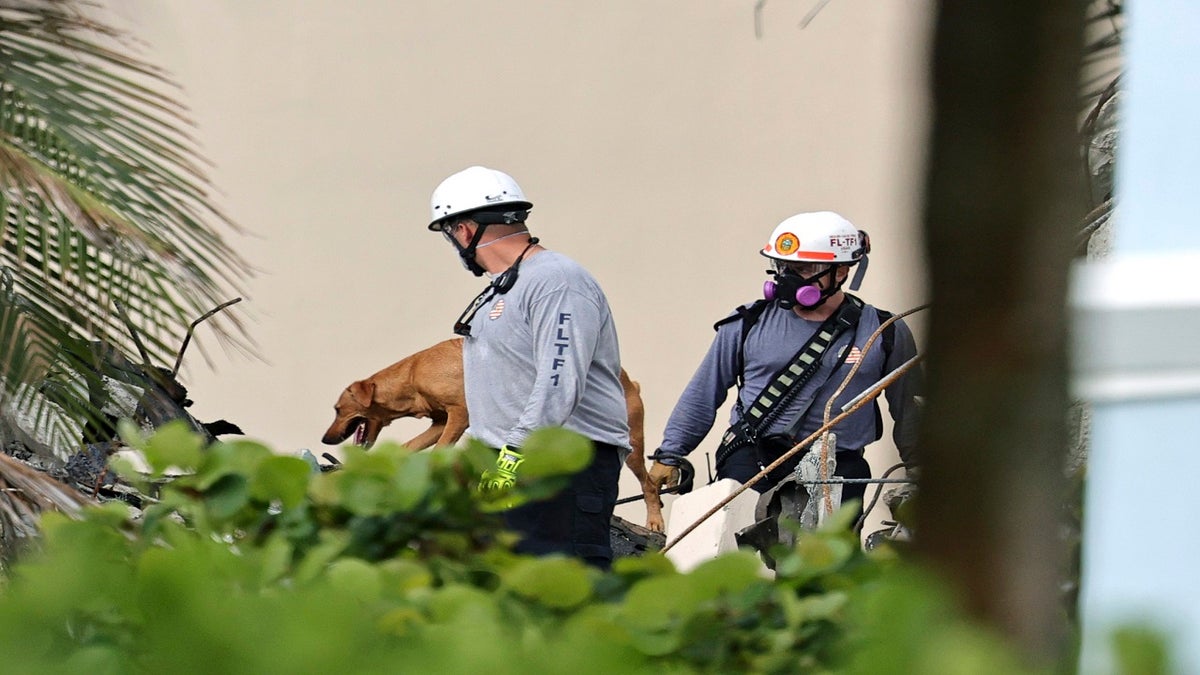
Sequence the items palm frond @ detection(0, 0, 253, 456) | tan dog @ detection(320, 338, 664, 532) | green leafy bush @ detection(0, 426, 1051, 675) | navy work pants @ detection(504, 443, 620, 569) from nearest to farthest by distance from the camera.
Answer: green leafy bush @ detection(0, 426, 1051, 675) < palm frond @ detection(0, 0, 253, 456) < navy work pants @ detection(504, 443, 620, 569) < tan dog @ detection(320, 338, 664, 532)

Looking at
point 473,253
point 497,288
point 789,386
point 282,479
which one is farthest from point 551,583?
point 789,386

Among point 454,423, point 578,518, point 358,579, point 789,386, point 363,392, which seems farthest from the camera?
point 363,392

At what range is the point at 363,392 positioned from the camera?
28.0ft

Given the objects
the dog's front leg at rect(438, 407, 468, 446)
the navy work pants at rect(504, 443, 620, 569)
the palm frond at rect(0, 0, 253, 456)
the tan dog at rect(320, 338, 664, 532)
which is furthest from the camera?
the dog's front leg at rect(438, 407, 468, 446)

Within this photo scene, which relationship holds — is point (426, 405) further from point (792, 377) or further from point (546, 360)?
point (546, 360)

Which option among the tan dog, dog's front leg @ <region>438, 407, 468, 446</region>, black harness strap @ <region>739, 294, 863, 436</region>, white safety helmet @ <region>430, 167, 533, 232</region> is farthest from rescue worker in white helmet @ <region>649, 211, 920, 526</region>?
dog's front leg @ <region>438, 407, 468, 446</region>

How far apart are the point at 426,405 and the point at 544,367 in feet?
14.7

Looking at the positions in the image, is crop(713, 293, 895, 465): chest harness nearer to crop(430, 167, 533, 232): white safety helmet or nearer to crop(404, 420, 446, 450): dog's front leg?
crop(430, 167, 533, 232): white safety helmet

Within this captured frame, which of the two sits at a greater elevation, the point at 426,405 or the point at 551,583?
the point at 551,583

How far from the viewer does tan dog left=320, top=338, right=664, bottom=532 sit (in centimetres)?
814

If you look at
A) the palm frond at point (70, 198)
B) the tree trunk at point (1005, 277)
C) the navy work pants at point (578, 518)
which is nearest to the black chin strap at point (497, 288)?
the navy work pants at point (578, 518)

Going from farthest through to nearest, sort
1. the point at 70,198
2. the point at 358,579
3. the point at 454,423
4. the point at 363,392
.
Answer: the point at 363,392 < the point at 454,423 < the point at 70,198 < the point at 358,579

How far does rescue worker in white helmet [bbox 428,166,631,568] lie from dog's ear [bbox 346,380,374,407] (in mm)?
4163

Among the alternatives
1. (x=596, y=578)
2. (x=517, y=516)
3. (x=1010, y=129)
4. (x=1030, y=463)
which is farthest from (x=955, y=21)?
(x=517, y=516)
